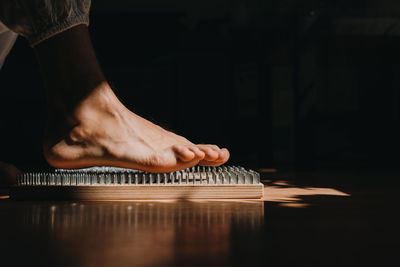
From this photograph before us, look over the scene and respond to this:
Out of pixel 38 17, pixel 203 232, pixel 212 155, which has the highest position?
pixel 38 17

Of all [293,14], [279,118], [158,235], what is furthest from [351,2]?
[158,235]

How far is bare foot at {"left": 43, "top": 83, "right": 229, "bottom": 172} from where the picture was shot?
3.78ft

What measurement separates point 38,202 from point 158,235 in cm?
50

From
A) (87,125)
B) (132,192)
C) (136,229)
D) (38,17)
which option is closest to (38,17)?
(38,17)

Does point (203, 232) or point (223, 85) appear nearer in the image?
point (203, 232)

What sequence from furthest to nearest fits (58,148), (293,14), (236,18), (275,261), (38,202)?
1. (236,18)
2. (293,14)
3. (58,148)
4. (38,202)
5. (275,261)

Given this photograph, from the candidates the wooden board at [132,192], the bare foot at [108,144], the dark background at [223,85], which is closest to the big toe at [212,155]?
the bare foot at [108,144]

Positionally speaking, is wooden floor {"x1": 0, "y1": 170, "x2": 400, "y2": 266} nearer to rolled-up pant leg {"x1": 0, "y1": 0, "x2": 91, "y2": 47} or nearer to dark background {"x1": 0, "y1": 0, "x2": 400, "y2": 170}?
rolled-up pant leg {"x1": 0, "y1": 0, "x2": 91, "y2": 47}

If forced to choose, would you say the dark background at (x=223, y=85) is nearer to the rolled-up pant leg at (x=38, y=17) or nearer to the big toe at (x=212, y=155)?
the big toe at (x=212, y=155)

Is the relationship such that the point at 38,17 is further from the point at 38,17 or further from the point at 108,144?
the point at 108,144

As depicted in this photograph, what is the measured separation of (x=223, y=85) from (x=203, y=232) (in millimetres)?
2062

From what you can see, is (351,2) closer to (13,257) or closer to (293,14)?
(293,14)

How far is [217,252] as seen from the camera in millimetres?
563

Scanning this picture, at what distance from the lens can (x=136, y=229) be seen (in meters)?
0.72
